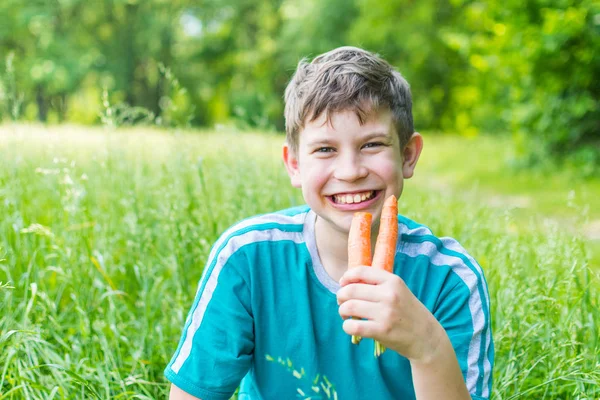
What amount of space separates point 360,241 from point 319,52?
2433cm

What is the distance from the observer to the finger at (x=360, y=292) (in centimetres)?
150

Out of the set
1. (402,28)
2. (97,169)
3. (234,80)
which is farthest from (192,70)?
(97,169)

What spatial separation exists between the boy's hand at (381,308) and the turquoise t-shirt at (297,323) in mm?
355

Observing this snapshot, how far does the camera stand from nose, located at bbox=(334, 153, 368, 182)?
6.15 ft

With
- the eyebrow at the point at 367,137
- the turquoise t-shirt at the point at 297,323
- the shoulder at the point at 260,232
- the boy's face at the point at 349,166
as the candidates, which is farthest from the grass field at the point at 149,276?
the eyebrow at the point at 367,137

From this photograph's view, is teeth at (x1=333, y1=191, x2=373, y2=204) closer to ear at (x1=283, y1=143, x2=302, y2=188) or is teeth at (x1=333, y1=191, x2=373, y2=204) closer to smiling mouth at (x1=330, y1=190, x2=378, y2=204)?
smiling mouth at (x1=330, y1=190, x2=378, y2=204)

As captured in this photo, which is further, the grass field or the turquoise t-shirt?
the grass field

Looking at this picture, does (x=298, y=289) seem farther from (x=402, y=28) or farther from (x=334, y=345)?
(x=402, y=28)

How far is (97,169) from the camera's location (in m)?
4.02

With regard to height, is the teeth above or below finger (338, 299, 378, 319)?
above

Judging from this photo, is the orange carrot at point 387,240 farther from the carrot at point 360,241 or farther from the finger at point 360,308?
the finger at point 360,308

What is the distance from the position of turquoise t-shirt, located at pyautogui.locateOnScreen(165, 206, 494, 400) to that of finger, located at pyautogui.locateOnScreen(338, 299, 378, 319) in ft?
1.38

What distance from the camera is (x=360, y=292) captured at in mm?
1503

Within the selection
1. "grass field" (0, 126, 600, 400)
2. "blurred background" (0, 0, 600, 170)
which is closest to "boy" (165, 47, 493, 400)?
"grass field" (0, 126, 600, 400)
